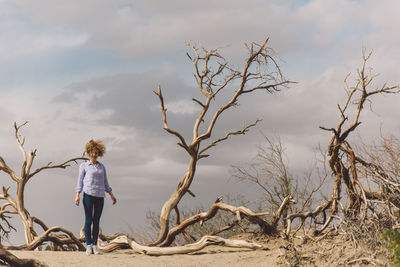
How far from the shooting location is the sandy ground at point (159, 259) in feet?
30.0

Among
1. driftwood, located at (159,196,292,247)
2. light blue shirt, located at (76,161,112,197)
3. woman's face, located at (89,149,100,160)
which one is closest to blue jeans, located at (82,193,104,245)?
light blue shirt, located at (76,161,112,197)

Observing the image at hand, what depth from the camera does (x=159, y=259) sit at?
9.85 m

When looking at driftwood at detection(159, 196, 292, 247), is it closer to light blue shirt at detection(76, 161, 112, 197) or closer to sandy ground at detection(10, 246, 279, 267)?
sandy ground at detection(10, 246, 279, 267)

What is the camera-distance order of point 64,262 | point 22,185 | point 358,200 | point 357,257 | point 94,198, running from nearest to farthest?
point 357,257 → point 64,262 → point 94,198 → point 358,200 → point 22,185

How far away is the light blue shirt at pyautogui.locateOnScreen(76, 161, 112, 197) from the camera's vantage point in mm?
→ 9727

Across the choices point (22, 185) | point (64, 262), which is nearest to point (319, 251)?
point (64, 262)

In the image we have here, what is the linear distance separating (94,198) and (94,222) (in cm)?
47

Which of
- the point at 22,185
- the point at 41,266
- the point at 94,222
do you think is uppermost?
the point at 22,185

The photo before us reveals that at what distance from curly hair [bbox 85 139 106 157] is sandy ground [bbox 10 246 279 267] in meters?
2.00

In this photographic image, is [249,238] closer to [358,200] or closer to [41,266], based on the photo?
[358,200]

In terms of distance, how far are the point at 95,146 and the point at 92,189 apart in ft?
2.86

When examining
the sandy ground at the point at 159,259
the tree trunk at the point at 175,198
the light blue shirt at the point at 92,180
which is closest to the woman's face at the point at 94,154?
the light blue shirt at the point at 92,180

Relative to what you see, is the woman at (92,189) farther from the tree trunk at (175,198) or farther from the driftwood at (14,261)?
the tree trunk at (175,198)

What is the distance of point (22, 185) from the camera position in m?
13.6
